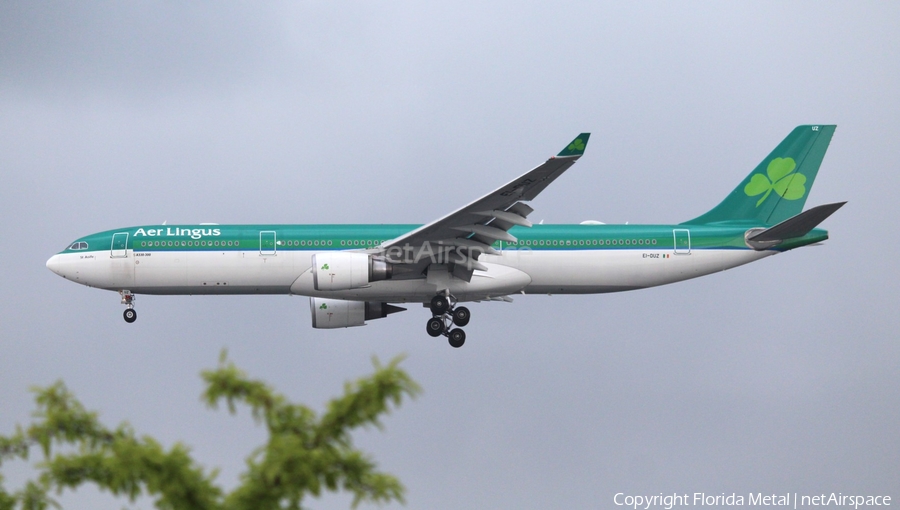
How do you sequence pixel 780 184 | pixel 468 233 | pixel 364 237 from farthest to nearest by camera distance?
pixel 780 184
pixel 364 237
pixel 468 233

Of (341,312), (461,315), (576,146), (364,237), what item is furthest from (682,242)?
(341,312)

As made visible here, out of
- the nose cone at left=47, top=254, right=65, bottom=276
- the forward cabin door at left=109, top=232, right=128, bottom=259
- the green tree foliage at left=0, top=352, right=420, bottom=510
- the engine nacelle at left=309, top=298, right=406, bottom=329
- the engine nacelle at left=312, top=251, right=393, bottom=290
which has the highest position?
the forward cabin door at left=109, top=232, right=128, bottom=259

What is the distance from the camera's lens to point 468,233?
39719mm

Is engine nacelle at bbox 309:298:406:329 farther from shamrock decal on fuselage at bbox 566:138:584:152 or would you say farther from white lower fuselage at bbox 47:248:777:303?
shamrock decal on fuselage at bbox 566:138:584:152

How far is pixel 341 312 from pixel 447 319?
4.30m

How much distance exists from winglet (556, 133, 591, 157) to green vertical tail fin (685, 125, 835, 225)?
47.0 ft

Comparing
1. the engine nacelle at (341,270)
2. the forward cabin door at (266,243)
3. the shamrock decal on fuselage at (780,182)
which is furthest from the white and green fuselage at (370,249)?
the shamrock decal on fuselage at (780,182)

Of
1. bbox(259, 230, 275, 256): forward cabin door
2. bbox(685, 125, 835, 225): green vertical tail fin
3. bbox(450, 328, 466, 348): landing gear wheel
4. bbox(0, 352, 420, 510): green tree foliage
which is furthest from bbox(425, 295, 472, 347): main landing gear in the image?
bbox(0, 352, 420, 510): green tree foliage

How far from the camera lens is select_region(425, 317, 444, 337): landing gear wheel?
42250 mm

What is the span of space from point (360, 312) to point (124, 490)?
31.2m

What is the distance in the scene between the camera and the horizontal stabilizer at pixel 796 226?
41250 mm

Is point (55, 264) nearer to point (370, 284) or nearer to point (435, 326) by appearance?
point (370, 284)

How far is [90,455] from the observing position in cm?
1334

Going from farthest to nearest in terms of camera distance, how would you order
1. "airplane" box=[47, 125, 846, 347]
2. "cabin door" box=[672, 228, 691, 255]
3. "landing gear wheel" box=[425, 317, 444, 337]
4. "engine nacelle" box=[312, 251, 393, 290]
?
"cabin door" box=[672, 228, 691, 255]
"landing gear wheel" box=[425, 317, 444, 337]
"airplane" box=[47, 125, 846, 347]
"engine nacelle" box=[312, 251, 393, 290]
